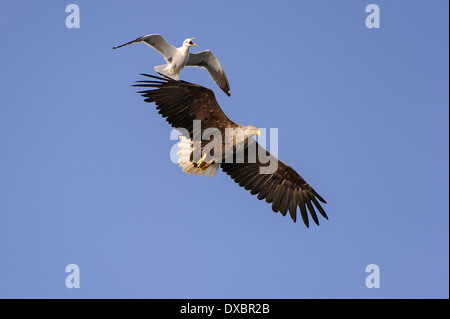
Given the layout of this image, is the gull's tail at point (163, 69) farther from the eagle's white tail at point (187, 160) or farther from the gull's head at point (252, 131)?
the gull's head at point (252, 131)

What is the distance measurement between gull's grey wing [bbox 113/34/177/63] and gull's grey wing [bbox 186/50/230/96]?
3.18 ft

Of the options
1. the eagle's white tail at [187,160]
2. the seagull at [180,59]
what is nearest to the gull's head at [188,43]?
the seagull at [180,59]

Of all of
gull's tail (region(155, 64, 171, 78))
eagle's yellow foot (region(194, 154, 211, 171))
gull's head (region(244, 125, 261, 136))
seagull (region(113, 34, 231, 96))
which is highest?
seagull (region(113, 34, 231, 96))

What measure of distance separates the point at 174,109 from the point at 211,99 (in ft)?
2.28

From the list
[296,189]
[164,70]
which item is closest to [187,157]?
[296,189]

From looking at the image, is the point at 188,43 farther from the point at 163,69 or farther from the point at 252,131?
the point at 252,131

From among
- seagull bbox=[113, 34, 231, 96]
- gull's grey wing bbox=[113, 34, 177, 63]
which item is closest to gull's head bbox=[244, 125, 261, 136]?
seagull bbox=[113, 34, 231, 96]

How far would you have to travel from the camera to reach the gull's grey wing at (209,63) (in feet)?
50.4

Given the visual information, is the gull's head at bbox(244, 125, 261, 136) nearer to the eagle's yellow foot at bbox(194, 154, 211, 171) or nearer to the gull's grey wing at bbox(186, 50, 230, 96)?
the eagle's yellow foot at bbox(194, 154, 211, 171)

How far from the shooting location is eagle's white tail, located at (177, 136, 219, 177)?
1138 centimetres

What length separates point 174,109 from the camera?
34.6 ft

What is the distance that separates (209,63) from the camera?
612 inches

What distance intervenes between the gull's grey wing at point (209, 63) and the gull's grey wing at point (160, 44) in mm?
970
